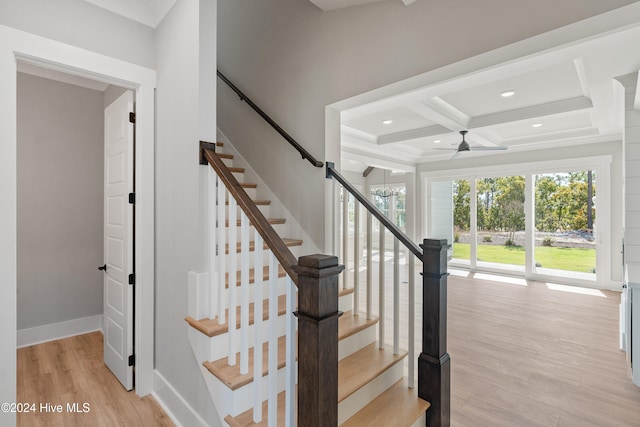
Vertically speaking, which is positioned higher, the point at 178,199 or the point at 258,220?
the point at 178,199

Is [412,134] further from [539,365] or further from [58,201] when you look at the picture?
[58,201]

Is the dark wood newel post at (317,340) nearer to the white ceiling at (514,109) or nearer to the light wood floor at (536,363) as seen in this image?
the light wood floor at (536,363)

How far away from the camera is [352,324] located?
2.26 metres

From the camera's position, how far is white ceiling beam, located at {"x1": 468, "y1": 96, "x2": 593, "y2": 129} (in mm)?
3969

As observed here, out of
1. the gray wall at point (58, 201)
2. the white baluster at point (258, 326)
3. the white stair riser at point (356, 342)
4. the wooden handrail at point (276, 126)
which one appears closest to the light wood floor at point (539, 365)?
the white stair riser at point (356, 342)

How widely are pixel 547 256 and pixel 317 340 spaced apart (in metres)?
6.89

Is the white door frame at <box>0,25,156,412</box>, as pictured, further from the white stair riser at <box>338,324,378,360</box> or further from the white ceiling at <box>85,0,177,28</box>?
the white stair riser at <box>338,324,378,360</box>

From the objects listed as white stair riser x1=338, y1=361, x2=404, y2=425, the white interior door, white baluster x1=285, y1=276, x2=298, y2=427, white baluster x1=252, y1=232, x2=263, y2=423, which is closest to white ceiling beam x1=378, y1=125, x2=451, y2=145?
white stair riser x1=338, y1=361, x2=404, y2=425

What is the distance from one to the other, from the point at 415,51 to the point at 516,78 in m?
2.05

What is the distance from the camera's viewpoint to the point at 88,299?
3.47m

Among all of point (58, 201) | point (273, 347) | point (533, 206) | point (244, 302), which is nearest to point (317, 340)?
point (273, 347)

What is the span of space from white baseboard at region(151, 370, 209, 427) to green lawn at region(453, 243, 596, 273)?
6.82 m

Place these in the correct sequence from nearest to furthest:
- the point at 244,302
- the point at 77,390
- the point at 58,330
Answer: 1. the point at 244,302
2. the point at 77,390
3. the point at 58,330

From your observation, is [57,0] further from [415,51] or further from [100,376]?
[100,376]
